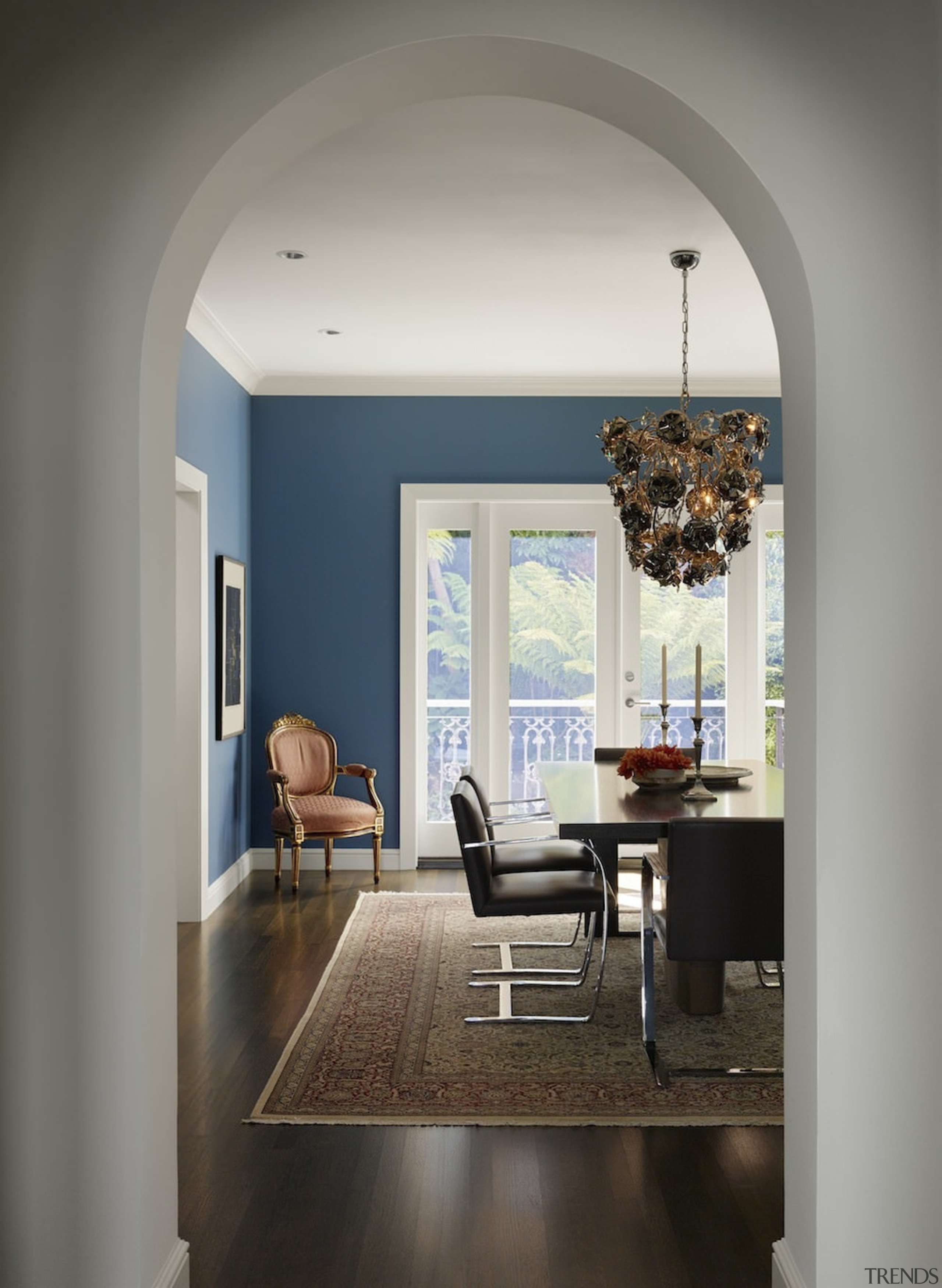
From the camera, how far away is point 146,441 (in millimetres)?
2016

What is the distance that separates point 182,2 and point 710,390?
514 centimetres

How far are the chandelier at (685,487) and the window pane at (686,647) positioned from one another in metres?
2.34

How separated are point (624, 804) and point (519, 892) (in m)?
0.49

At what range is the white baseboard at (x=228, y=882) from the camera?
558 centimetres

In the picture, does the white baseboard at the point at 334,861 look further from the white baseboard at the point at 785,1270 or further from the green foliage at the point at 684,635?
the white baseboard at the point at 785,1270

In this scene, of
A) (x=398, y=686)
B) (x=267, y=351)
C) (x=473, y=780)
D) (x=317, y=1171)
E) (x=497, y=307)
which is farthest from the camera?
(x=398, y=686)

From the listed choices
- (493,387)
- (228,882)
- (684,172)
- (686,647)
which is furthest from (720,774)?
(493,387)

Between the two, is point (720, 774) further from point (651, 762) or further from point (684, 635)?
point (684, 635)

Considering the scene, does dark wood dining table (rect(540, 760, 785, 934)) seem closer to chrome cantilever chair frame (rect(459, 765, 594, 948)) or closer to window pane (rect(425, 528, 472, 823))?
chrome cantilever chair frame (rect(459, 765, 594, 948))

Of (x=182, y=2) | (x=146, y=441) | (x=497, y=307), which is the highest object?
(x=497, y=307)

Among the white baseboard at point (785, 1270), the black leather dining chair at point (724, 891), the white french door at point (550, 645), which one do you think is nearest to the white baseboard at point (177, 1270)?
the white baseboard at point (785, 1270)

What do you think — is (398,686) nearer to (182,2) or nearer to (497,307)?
(497,307)

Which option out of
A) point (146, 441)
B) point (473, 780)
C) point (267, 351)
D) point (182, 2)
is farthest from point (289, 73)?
point (267, 351)

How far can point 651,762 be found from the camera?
13.5 feet
